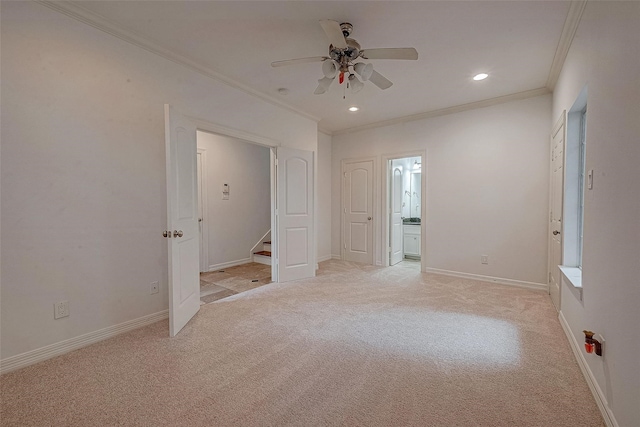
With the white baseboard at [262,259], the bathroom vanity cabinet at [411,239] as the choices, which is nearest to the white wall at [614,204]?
the bathroom vanity cabinet at [411,239]

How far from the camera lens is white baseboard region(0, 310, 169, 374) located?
1.89m

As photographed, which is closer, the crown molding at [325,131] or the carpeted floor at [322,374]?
the carpeted floor at [322,374]

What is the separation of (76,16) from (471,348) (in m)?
4.04

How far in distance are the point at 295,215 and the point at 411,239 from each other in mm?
2894

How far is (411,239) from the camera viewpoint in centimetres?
Result: 582

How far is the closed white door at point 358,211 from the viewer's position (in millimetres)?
5211

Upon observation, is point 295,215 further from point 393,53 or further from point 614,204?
point 614,204

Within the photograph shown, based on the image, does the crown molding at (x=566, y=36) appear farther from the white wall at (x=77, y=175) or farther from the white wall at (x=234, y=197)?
the white wall at (x=234, y=197)

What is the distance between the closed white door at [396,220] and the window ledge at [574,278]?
107 inches

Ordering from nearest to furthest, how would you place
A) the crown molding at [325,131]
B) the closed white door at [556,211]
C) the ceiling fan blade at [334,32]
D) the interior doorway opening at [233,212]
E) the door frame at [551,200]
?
the ceiling fan blade at [334,32]
the door frame at [551,200]
the closed white door at [556,211]
the interior doorway opening at [233,212]
the crown molding at [325,131]

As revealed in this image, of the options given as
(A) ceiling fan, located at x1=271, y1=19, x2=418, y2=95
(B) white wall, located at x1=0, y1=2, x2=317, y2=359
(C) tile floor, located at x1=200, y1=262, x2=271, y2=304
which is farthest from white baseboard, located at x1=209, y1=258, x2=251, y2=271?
(A) ceiling fan, located at x1=271, y1=19, x2=418, y2=95

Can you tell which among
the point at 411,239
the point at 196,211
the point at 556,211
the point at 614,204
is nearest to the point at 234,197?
the point at 196,211

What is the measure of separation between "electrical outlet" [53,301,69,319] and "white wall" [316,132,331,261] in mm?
3867

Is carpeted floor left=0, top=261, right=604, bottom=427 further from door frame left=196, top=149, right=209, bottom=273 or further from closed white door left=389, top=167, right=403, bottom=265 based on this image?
closed white door left=389, top=167, right=403, bottom=265
